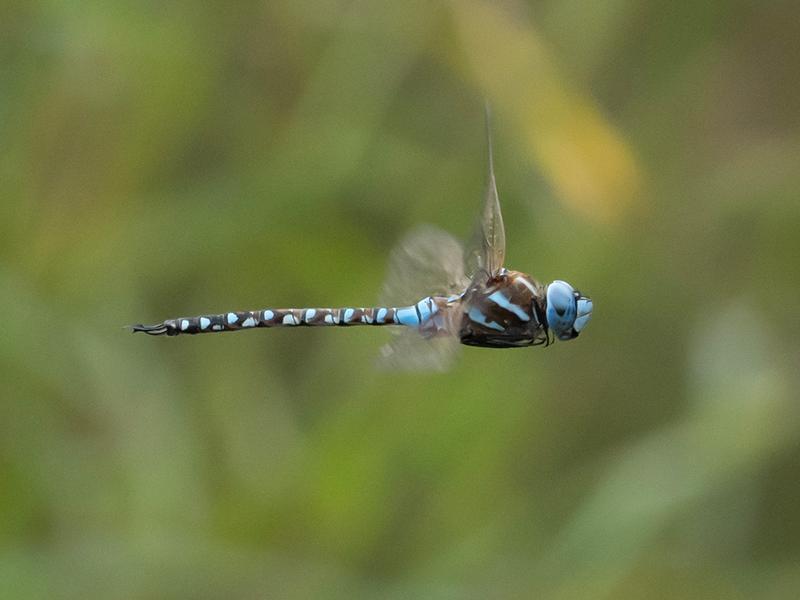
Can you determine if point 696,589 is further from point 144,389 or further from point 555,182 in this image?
point 144,389

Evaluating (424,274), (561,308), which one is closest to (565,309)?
(561,308)

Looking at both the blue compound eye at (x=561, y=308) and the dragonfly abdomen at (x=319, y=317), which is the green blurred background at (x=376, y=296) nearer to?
the dragonfly abdomen at (x=319, y=317)

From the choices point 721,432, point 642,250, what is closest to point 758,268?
point 642,250

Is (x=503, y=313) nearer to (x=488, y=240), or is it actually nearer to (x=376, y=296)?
(x=488, y=240)

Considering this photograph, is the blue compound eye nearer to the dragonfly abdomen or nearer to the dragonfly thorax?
the dragonfly thorax

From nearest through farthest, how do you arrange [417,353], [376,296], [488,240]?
[417,353] → [488,240] → [376,296]

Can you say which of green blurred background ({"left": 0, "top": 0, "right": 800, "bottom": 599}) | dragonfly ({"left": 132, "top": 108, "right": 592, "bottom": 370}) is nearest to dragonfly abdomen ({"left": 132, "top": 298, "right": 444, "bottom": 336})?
dragonfly ({"left": 132, "top": 108, "right": 592, "bottom": 370})
